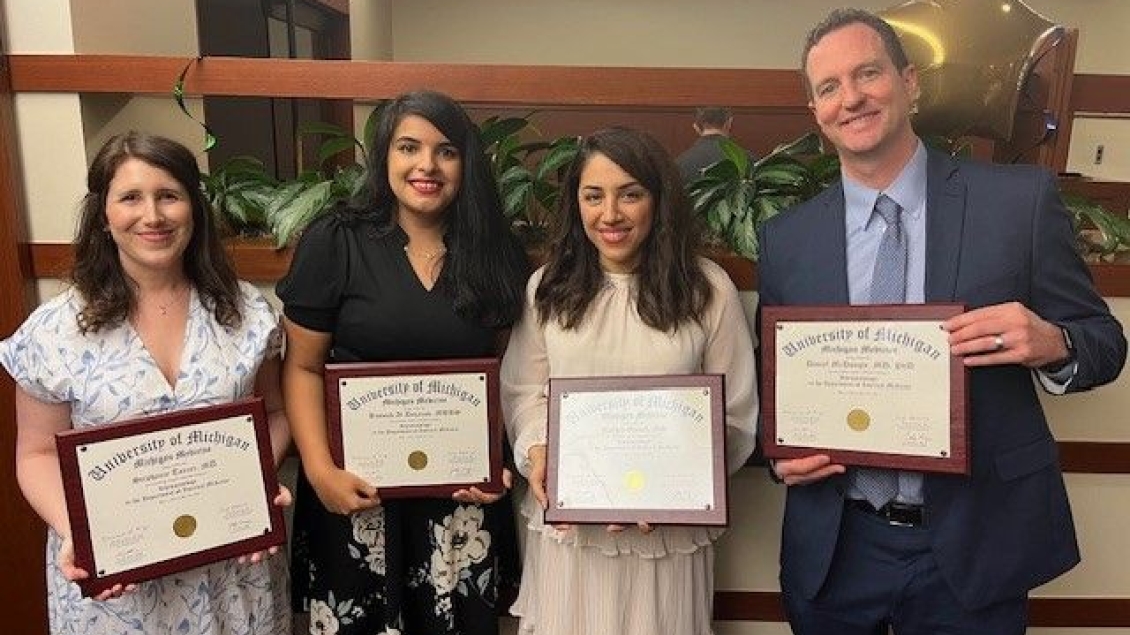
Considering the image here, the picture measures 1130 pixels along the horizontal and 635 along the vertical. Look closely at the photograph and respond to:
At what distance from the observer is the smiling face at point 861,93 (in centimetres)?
120

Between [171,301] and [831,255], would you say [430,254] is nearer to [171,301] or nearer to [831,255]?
[171,301]

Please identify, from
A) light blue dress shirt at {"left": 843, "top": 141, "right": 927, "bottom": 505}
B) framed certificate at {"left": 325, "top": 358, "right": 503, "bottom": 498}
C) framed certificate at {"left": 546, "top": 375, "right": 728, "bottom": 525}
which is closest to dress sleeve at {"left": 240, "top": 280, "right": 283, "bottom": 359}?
framed certificate at {"left": 325, "top": 358, "right": 503, "bottom": 498}

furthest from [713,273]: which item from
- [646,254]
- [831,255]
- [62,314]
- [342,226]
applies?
[62,314]

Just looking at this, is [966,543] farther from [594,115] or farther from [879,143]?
[594,115]

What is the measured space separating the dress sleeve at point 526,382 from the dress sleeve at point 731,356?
301 millimetres

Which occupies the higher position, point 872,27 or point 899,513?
point 872,27

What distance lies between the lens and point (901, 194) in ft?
4.11

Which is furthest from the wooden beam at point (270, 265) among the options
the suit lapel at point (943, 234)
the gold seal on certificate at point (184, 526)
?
the gold seal on certificate at point (184, 526)

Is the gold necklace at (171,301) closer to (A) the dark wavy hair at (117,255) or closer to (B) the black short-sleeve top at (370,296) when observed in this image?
(A) the dark wavy hair at (117,255)

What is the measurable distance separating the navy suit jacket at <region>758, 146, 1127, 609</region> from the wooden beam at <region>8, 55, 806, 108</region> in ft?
1.71

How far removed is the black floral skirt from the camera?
4.97ft

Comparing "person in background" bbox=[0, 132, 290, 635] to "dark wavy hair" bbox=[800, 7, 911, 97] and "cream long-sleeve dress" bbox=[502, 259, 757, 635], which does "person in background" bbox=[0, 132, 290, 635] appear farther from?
"dark wavy hair" bbox=[800, 7, 911, 97]

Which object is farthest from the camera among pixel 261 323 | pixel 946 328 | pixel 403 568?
pixel 403 568

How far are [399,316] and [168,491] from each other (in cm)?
46
